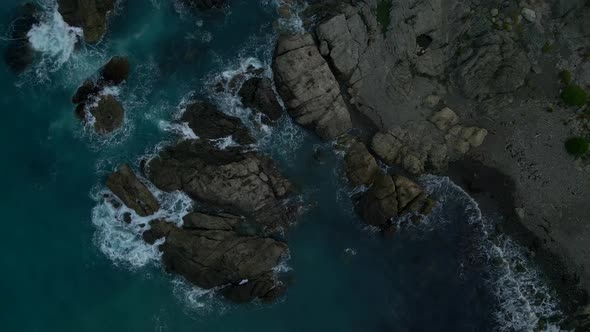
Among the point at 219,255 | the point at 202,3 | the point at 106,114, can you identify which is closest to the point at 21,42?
the point at 106,114

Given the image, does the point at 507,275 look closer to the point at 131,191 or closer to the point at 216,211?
the point at 216,211

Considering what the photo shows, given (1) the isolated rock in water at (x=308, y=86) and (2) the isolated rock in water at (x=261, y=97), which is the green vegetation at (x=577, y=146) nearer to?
(1) the isolated rock in water at (x=308, y=86)

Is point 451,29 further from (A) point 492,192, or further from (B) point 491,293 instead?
(B) point 491,293

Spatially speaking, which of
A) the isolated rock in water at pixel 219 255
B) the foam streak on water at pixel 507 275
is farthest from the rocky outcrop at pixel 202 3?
the foam streak on water at pixel 507 275

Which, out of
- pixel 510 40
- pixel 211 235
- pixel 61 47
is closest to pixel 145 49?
pixel 61 47

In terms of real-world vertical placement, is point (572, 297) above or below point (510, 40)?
below

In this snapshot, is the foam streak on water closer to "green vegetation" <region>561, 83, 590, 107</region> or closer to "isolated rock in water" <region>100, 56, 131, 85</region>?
"green vegetation" <region>561, 83, 590, 107</region>

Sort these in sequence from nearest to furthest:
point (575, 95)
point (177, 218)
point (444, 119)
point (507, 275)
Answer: point (177, 218) < point (507, 275) < point (575, 95) < point (444, 119)
